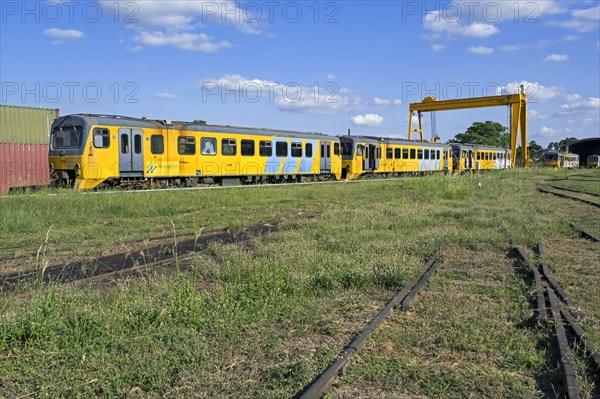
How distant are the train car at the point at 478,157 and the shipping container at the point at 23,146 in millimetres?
29067

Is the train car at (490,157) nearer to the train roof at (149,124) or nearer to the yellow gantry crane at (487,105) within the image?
the yellow gantry crane at (487,105)

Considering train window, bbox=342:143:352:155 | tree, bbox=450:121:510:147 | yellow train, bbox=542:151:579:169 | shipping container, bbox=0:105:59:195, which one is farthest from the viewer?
tree, bbox=450:121:510:147

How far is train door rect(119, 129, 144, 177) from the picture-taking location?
Result: 64.4ft

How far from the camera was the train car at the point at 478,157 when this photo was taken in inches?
1817

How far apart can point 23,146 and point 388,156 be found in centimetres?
2232

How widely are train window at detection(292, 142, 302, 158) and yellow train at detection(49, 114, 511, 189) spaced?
0.18 feet

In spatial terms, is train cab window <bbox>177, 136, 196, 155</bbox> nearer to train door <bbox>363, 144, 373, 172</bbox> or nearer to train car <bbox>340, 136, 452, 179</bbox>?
train car <bbox>340, 136, 452, 179</bbox>

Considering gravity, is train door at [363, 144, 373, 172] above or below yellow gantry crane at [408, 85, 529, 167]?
below

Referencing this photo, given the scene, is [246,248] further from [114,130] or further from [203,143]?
[203,143]

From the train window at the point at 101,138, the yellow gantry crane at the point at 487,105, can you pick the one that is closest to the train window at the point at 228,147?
the train window at the point at 101,138

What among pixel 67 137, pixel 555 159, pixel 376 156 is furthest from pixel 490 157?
pixel 67 137

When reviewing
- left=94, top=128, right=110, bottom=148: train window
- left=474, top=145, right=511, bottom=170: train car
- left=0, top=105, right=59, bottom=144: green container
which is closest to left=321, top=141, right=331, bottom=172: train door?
left=94, top=128, right=110, bottom=148: train window

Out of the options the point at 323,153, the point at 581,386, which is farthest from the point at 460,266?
the point at 323,153

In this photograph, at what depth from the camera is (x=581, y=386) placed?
3.86m
